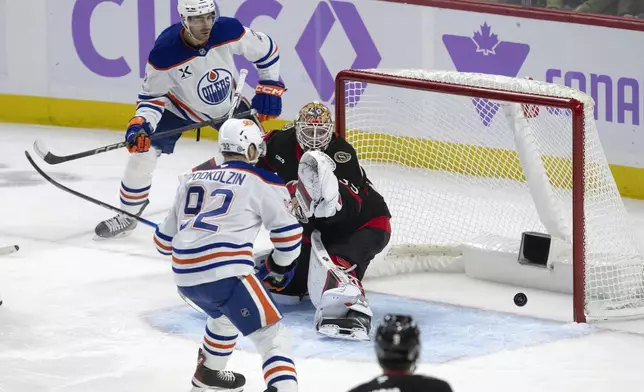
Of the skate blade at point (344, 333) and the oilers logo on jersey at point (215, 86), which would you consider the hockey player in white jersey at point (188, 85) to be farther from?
the skate blade at point (344, 333)

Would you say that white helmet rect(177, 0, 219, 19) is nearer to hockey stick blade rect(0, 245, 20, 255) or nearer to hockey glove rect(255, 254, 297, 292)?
hockey glove rect(255, 254, 297, 292)

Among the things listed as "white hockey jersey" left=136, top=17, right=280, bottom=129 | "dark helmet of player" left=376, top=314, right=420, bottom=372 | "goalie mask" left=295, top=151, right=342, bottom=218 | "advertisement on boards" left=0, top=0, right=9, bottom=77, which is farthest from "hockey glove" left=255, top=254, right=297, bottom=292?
"advertisement on boards" left=0, top=0, right=9, bottom=77

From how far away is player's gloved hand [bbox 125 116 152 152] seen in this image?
5704mm

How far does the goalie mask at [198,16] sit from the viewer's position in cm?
562

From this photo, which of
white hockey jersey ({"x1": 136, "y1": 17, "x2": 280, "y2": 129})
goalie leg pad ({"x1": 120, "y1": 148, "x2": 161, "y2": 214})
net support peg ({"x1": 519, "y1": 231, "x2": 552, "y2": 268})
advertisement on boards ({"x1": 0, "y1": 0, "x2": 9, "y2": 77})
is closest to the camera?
net support peg ({"x1": 519, "y1": 231, "x2": 552, "y2": 268})

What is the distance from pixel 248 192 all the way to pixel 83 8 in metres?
4.22

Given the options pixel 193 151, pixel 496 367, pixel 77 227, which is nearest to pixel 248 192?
pixel 496 367

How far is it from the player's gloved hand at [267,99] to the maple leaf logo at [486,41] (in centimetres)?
119

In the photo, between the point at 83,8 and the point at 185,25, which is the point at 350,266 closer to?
the point at 185,25

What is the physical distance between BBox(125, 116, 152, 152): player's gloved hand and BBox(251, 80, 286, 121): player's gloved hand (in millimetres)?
501

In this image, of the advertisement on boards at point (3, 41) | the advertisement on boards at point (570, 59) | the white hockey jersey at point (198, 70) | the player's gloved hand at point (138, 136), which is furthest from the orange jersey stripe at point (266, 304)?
the advertisement on boards at point (3, 41)

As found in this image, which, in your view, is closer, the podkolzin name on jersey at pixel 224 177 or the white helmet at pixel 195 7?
the podkolzin name on jersey at pixel 224 177

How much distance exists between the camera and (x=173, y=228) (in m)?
4.14

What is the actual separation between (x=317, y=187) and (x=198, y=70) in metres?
1.31
